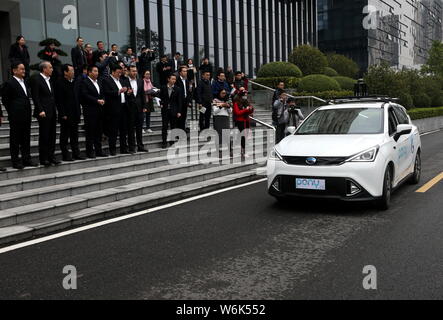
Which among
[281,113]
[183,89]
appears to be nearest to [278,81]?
[281,113]

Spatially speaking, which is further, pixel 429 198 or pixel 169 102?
pixel 169 102

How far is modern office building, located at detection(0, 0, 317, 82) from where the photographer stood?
18.0 meters

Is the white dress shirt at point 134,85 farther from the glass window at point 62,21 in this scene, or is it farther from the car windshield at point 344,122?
the glass window at point 62,21

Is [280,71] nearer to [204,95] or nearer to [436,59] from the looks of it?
[204,95]

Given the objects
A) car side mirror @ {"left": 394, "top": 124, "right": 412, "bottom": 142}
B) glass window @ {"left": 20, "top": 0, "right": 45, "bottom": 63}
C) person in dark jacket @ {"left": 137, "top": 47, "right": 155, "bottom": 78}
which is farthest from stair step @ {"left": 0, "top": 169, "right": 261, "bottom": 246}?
glass window @ {"left": 20, "top": 0, "right": 45, "bottom": 63}

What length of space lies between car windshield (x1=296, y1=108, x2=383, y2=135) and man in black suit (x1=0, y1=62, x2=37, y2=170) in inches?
194

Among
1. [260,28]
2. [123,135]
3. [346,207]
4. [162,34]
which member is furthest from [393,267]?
[260,28]

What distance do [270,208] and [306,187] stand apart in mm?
887

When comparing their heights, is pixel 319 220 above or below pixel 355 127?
below

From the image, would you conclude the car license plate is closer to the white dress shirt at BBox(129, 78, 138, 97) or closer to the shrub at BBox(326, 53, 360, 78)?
the white dress shirt at BBox(129, 78, 138, 97)

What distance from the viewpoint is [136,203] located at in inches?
317

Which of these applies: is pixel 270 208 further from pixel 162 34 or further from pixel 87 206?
pixel 162 34

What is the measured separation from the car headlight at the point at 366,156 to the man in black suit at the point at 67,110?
558 cm
